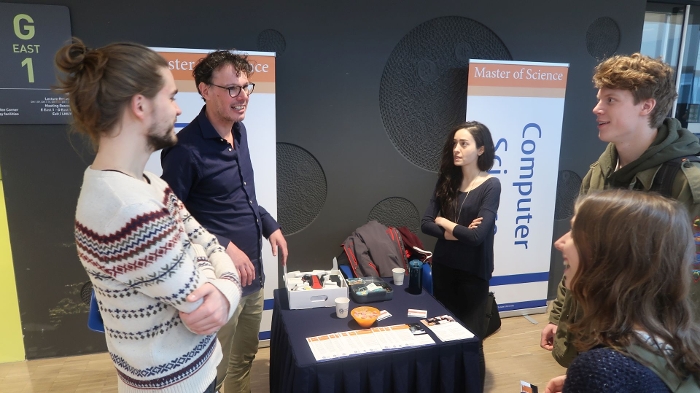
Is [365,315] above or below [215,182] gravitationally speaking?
below

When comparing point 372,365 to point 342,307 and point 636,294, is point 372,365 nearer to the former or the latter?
point 342,307

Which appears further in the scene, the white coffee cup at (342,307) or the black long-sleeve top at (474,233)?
the black long-sleeve top at (474,233)

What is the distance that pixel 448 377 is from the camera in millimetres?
1673

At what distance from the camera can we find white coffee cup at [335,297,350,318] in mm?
1831

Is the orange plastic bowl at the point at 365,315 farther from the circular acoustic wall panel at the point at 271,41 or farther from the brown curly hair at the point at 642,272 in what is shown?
the circular acoustic wall panel at the point at 271,41

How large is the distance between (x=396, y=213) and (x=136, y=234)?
2422 millimetres

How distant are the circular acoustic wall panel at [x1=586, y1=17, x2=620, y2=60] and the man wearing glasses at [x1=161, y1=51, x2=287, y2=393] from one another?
2857 mm

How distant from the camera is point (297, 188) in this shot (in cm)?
299

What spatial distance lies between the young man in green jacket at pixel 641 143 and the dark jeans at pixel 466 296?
0.63m

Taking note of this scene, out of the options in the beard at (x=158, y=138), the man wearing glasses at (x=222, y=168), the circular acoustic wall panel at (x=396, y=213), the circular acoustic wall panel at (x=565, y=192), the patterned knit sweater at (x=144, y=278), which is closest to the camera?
the patterned knit sweater at (x=144, y=278)

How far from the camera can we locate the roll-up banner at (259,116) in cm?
254

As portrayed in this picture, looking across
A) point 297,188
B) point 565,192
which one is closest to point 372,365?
point 297,188

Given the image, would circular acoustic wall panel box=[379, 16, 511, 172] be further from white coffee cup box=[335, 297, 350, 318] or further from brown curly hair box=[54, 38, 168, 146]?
brown curly hair box=[54, 38, 168, 146]

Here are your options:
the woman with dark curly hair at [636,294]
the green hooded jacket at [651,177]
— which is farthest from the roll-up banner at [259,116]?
the woman with dark curly hair at [636,294]
